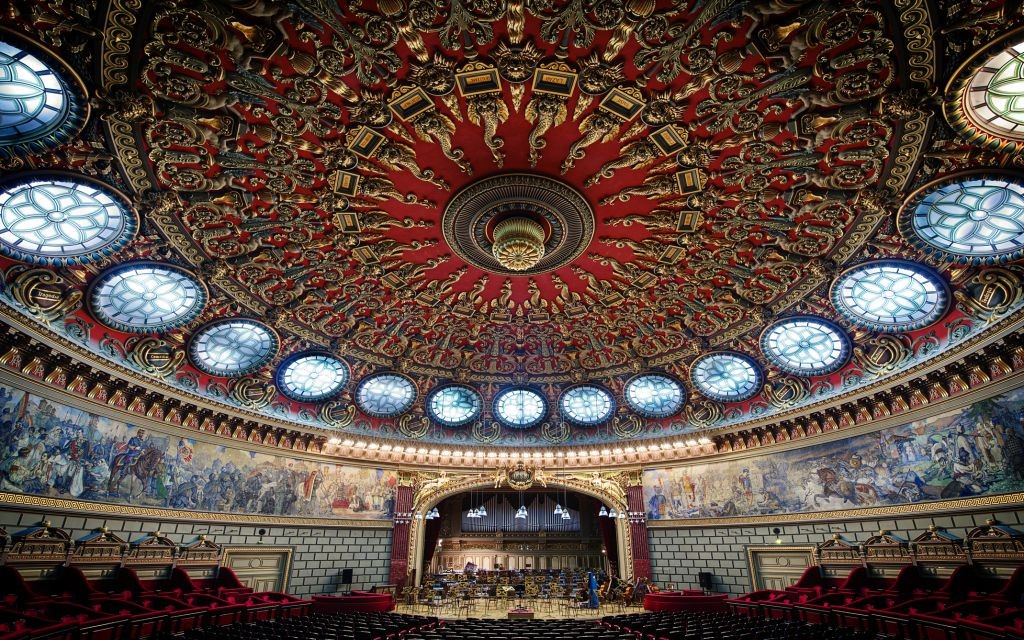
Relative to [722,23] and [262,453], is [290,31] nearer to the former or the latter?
[722,23]

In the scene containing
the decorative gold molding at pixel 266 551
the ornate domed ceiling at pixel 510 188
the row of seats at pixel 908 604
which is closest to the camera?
the ornate domed ceiling at pixel 510 188

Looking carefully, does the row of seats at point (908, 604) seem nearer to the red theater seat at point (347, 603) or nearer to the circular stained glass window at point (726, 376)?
the circular stained glass window at point (726, 376)

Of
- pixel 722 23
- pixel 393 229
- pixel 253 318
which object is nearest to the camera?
pixel 722 23

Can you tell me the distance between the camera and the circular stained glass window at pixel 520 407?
2750 centimetres

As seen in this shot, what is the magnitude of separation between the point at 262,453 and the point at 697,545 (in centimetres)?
2080

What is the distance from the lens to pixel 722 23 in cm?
994

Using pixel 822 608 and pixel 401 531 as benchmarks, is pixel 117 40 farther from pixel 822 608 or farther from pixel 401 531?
pixel 822 608

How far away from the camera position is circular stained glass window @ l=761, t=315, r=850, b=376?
19.8 metres

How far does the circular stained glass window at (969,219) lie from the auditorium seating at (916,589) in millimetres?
8146

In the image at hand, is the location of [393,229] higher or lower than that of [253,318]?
higher

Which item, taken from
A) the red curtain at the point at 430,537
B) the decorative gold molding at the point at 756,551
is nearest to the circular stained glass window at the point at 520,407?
the red curtain at the point at 430,537

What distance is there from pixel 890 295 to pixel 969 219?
407cm

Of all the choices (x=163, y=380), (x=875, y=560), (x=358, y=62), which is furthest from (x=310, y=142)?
(x=875, y=560)

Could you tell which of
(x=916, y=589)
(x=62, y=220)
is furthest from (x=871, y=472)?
(x=62, y=220)
